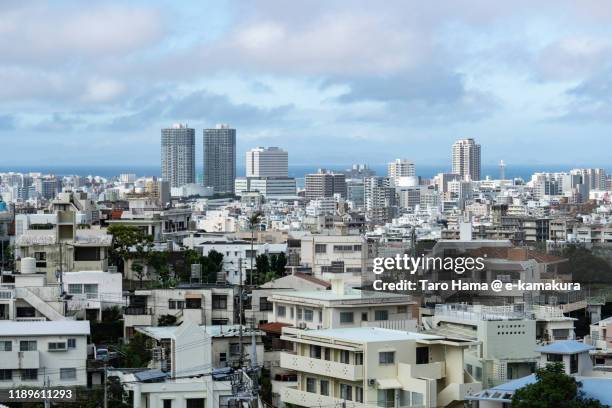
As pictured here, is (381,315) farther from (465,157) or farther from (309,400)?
(465,157)

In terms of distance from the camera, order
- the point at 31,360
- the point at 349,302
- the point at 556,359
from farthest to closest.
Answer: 1. the point at 349,302
2. the point at 31,360
3. the point at 556,359

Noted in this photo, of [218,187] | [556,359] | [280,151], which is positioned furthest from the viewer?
[280,151]

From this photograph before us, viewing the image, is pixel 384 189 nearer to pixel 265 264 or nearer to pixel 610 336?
pixel 265 264

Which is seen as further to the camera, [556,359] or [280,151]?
[280,151]

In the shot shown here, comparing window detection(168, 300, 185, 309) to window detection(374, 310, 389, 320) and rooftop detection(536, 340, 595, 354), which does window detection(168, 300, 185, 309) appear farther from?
rooftop detection(536, 340, 595, 354)

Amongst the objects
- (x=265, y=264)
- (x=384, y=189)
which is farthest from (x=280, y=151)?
(x=265, y=264)

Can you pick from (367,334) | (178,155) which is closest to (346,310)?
(367,334)
